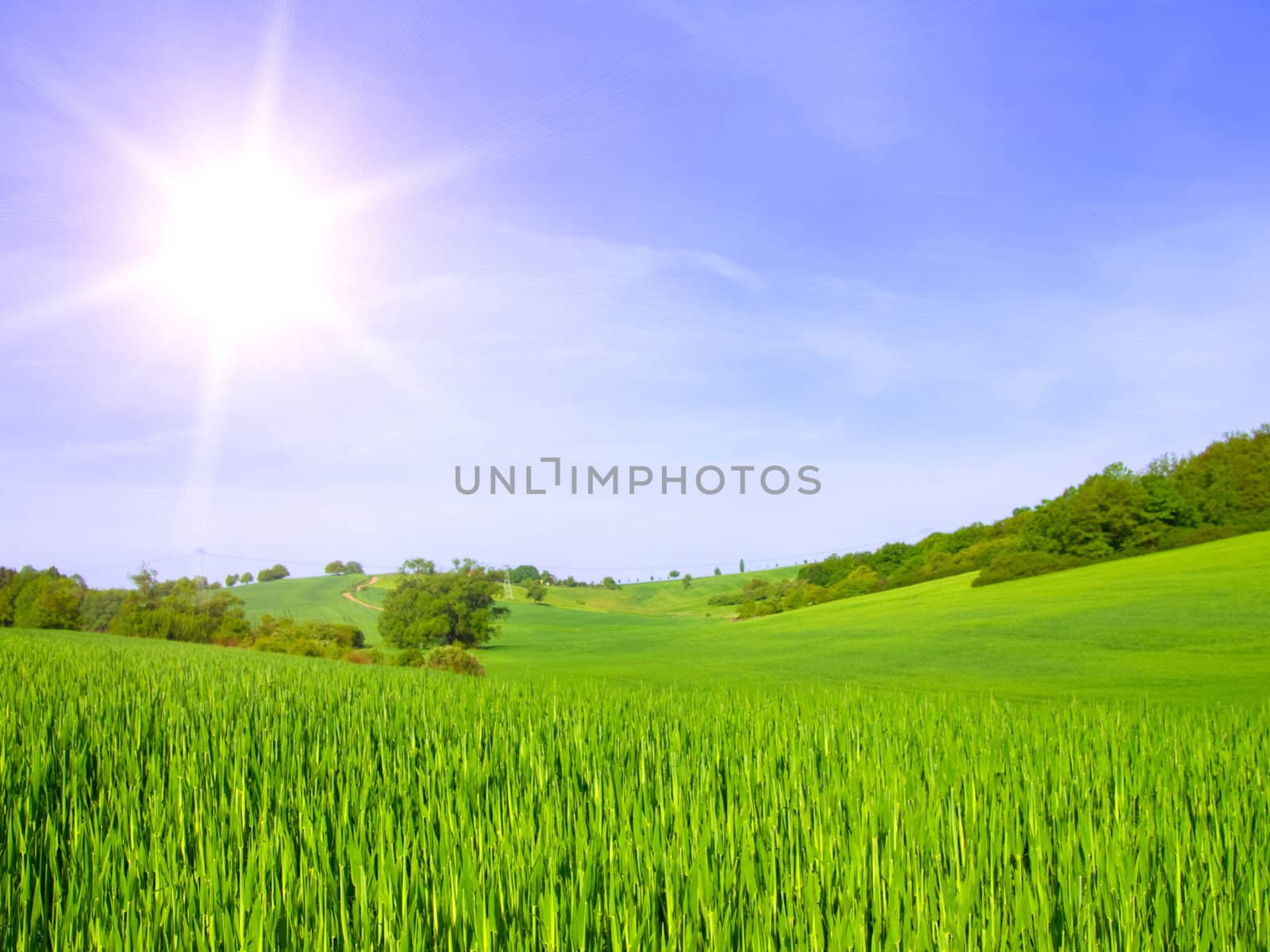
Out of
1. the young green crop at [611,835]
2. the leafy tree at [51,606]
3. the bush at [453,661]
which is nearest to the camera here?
the young green crop at [611,835]

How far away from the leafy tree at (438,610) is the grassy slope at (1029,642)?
1.82 meters

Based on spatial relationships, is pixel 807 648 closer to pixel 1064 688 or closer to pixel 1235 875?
pixel 1064 688

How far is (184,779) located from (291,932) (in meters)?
1.94

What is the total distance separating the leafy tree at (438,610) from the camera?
105 feet

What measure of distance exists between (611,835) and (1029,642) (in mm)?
22189

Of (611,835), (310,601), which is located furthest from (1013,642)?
(310,601)

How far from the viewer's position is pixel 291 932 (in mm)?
1735

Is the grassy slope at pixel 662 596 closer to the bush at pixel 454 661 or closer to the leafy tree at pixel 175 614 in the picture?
the leafy tree at pixel 175 614

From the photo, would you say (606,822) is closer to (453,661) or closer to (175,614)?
(453,661)

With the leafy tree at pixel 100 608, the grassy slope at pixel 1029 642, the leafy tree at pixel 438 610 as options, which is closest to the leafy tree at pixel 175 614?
the leafy tree at pixel 100 608

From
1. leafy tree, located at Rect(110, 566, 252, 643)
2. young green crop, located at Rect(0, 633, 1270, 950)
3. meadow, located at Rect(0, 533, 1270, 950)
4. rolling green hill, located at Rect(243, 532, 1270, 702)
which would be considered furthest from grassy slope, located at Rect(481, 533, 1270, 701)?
leafy tree, located at Rect(110, 566, 252, 643)

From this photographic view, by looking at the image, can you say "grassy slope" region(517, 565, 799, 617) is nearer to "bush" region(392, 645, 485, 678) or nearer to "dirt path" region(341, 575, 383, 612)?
"dirt path" region(341, 575, 383, 612)

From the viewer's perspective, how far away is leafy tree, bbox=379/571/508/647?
32062 millimetres

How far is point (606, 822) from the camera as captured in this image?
2766mm
